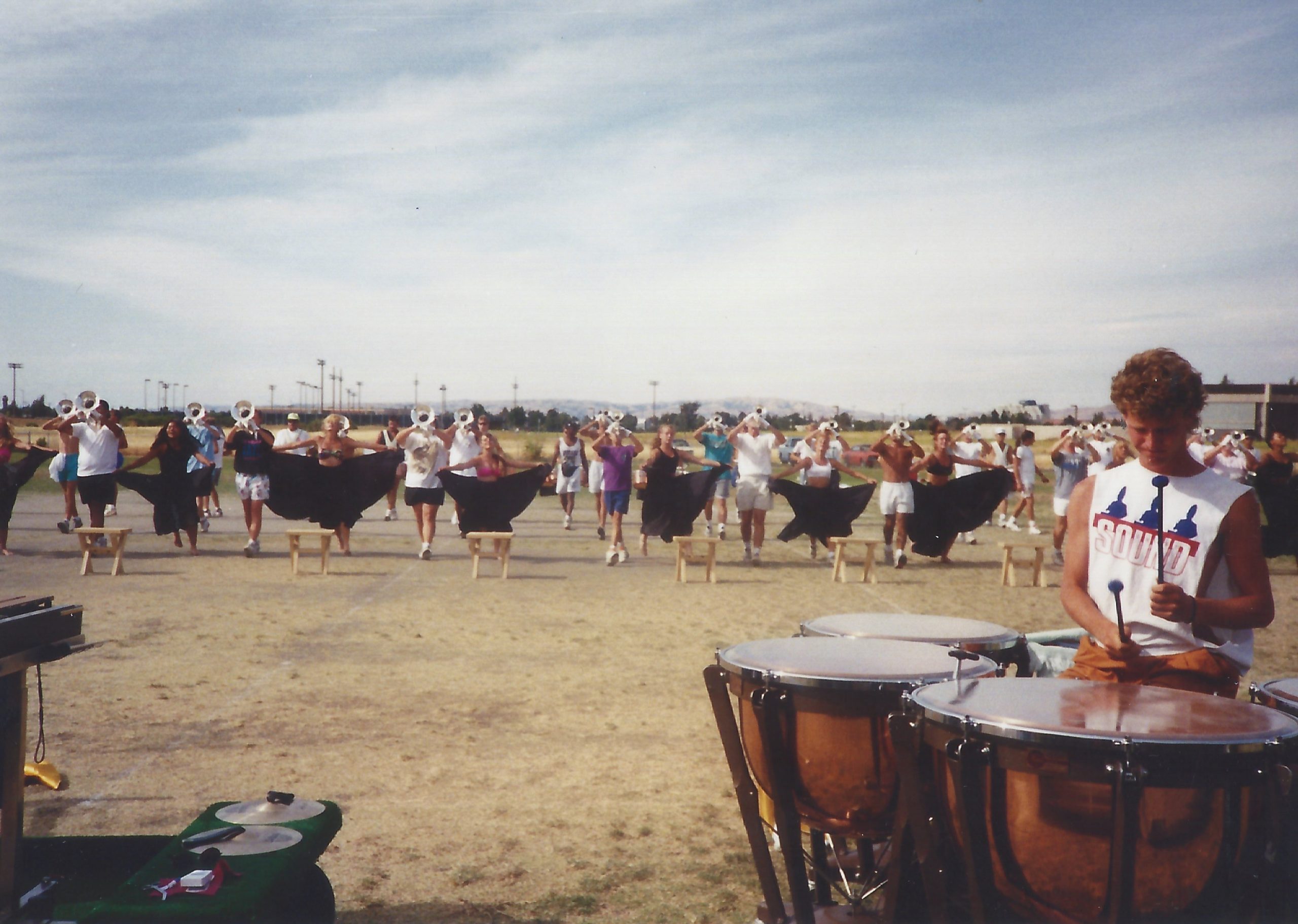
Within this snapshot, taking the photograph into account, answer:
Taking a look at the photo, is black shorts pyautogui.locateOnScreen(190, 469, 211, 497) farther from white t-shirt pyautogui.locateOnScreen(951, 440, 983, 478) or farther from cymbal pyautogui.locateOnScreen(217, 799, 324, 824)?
cymbal pyautogui.locateOnScreen(217, 799, 324, 824)

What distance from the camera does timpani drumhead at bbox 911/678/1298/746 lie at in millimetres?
2398

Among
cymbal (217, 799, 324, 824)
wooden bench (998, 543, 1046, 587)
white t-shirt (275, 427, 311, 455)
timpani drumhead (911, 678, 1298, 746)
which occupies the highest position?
white t-shirt (275, 427, 311, 455)

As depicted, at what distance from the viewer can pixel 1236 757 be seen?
2.35 meters

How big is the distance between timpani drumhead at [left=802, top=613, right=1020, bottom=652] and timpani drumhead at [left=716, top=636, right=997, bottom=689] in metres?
0.17

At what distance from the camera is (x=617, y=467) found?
619 inches

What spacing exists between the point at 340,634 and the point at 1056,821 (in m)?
7.52

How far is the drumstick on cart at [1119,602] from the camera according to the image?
2.96m

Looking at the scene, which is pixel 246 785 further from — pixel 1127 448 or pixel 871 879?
pixel 1127 448

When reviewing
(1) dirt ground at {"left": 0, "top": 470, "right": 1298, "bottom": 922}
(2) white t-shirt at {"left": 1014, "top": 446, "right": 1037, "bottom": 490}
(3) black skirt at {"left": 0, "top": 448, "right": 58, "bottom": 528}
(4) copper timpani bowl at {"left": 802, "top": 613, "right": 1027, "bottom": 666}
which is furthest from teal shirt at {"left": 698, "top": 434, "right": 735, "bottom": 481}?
(4) copper timpani bowl at {"left": 802, "top": 613, "right": 1027, "bottom": 666}

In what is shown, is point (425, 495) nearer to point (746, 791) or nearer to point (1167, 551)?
point (746, 791)

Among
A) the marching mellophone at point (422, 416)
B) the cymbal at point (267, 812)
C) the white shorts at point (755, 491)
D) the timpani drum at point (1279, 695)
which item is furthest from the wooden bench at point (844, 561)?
the cymbal at point (267, 812)

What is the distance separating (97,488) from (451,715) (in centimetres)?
998

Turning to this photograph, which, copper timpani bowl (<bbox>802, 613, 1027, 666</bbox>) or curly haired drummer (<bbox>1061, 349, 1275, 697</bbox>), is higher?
curly haired drummer (<bbox>1061, 349, 1275, 697</bbox>)

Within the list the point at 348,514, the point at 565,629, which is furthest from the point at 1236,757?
the point at 348,514
